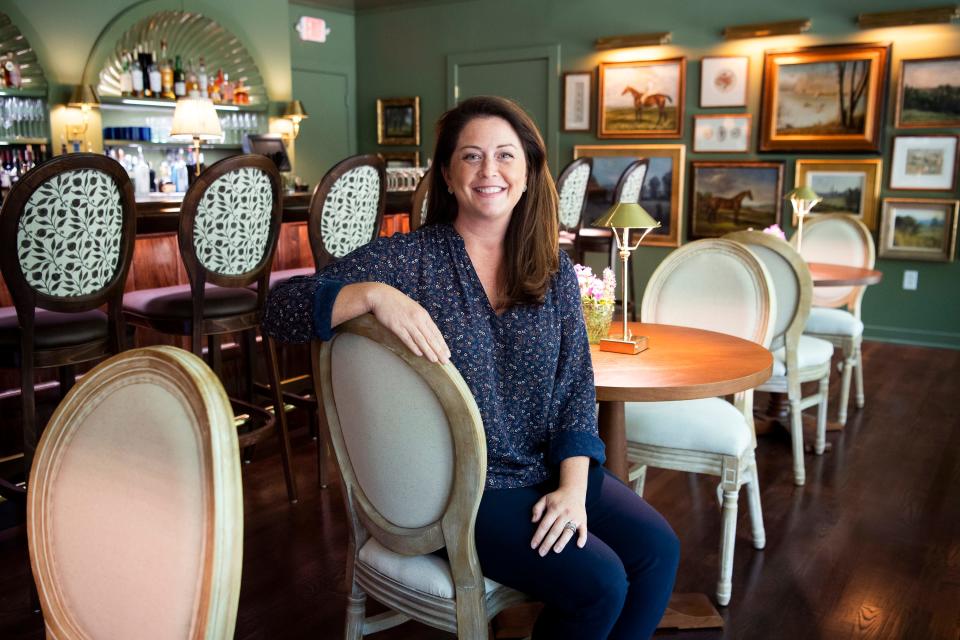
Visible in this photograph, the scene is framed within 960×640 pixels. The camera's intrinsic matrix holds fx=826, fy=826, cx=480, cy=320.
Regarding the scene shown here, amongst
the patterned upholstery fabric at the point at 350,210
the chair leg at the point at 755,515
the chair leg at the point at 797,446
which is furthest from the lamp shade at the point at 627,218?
the chair leg at the point at 797,446

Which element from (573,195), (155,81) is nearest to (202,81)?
(155,81)

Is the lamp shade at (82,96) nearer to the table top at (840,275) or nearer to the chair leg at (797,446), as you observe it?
the table top at (840,275)

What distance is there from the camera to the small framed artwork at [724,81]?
645 cm

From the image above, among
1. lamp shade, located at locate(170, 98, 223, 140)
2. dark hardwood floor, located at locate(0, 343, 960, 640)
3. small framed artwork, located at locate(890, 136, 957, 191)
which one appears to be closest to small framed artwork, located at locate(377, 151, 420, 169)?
lamp shade, located at locate(170, 98, 223, 140)

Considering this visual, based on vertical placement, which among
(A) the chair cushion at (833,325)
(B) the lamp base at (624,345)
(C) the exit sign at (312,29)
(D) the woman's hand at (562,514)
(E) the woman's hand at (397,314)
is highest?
(C) the exit sign at (312,29)

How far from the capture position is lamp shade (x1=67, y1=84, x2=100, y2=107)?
5.68m

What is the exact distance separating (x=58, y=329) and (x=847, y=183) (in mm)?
5557

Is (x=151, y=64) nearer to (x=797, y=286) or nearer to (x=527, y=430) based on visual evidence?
(x=797, y=286)

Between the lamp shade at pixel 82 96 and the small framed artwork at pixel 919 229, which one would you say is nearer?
the lamp shade at pixel 82 96

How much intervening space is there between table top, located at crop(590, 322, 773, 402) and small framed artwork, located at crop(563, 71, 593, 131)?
16.8ft

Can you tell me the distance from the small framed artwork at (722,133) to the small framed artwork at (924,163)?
1090 millimetres

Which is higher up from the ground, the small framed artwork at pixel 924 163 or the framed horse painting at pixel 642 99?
the framed horse painting at pixel 642 99

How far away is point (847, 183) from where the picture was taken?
20.2 ft

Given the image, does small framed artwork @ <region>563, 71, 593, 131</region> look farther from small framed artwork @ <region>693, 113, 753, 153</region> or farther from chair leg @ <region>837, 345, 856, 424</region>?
chair leg @ <region>837, 345, 856, 424</region>
